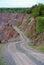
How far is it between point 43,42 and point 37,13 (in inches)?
1274

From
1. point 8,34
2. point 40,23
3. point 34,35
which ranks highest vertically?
point 40,23

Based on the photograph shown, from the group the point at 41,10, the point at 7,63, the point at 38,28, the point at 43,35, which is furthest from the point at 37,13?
the point at 7,63

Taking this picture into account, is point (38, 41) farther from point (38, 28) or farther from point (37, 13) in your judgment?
point (37, 13)

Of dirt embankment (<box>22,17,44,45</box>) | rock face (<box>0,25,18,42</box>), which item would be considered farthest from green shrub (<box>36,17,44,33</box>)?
rock face (<box>0,25,18,42</box>)

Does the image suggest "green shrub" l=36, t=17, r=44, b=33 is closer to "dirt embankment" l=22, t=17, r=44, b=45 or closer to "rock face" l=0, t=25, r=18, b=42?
"dirt embankment" l=22, t=17, r=44, b=45

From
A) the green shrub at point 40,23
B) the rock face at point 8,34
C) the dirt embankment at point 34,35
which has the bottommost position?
the rock face at point 8,34

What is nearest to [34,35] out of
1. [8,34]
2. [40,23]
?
[40,23]

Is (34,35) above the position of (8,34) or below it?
above

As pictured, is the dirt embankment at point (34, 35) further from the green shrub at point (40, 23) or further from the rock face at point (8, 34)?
the rock face at point (8, 34)

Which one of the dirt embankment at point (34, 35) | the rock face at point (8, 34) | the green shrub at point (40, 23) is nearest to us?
the dirt embankment at point (34, 35)

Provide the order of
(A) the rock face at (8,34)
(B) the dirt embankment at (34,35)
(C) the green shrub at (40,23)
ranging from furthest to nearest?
(A) the rock face at (8,34)
(C) the green shrub at (40,23)
(B) the dirt embankment at (34,35)

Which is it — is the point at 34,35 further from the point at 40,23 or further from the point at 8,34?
the point at 8,34

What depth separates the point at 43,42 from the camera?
2175 inches

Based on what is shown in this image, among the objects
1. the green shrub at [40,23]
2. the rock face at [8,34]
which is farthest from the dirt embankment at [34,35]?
the rock face at [8,34]
